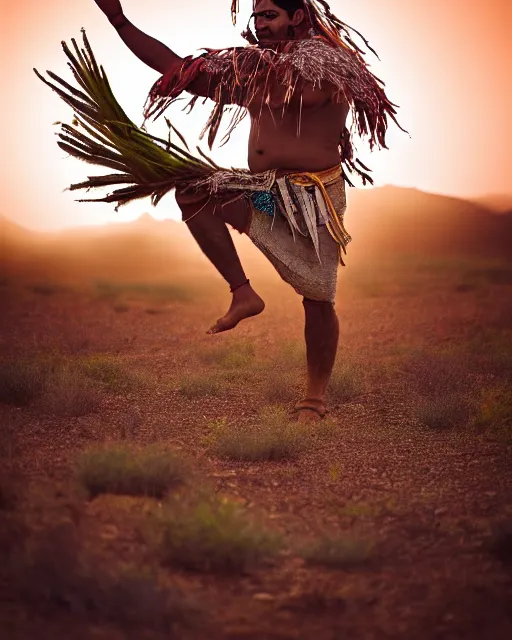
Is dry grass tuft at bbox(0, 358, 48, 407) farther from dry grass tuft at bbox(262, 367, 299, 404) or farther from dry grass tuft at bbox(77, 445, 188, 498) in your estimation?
dry grass tuft at bbox(77, 445, 188, 498)

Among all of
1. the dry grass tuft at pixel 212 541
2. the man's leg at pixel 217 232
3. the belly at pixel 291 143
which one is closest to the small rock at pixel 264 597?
the dry grass tuft at pixel 212 541

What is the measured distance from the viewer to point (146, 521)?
312 centimetres

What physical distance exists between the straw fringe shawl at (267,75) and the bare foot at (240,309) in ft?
2.98

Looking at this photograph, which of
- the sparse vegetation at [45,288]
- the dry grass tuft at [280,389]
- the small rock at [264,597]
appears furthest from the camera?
the sparse vegetation at [45,288]

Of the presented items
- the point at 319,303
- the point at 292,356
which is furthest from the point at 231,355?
the point at 319,303

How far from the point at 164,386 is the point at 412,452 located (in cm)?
229

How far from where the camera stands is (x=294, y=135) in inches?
192

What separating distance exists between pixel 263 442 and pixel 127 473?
1.00 metres

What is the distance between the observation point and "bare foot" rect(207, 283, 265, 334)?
15.5 ft

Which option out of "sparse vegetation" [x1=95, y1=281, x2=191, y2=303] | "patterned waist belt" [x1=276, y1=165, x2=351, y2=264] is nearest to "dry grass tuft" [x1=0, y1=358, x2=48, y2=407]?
"patterned waist belt" [x1=276, y1=165, x2=351, y2=264]

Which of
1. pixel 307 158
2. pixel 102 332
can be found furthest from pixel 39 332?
pixel 307 158

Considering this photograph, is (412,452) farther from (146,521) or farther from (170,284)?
(170,284)

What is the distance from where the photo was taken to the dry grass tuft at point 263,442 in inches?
173

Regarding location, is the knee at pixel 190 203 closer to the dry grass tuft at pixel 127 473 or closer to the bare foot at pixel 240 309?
the bare foot at pixel 240 309
